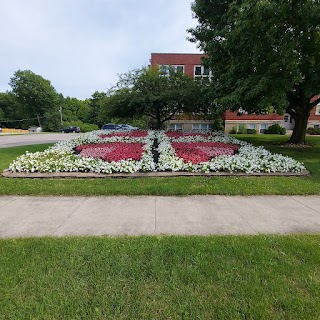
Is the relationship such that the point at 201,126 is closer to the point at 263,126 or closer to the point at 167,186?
the point at 263,126

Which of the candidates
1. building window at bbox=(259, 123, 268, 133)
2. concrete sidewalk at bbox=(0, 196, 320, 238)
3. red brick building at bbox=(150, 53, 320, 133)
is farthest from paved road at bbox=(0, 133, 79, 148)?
building window at bbox=(259, 123, 268, 133)

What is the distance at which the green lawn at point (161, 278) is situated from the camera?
205 cm

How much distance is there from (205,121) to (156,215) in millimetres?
30893

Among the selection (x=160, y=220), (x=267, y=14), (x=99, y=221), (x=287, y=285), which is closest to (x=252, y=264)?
(x=287, y=285)

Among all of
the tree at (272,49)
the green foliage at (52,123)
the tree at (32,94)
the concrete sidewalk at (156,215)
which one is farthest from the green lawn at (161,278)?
the tree at (32,94)

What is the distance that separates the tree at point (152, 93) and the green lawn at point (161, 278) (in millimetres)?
13939

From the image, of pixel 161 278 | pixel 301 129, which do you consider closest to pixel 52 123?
pixel 301 129

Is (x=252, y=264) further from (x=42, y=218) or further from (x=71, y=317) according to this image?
(x=42, y=218)

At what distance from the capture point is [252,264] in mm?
2689

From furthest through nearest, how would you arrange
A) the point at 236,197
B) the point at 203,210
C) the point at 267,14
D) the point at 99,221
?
the point at 267,14
the point at 236,197
the point at 203,210
the point at 99,221

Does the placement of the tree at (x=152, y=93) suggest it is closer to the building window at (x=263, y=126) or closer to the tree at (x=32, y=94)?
the building window at (x=263, y=126)

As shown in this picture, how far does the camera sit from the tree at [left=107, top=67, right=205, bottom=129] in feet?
53.2

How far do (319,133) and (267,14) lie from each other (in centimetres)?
2577

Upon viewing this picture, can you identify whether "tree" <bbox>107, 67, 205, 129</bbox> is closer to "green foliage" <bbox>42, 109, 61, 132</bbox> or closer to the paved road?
the paved road
